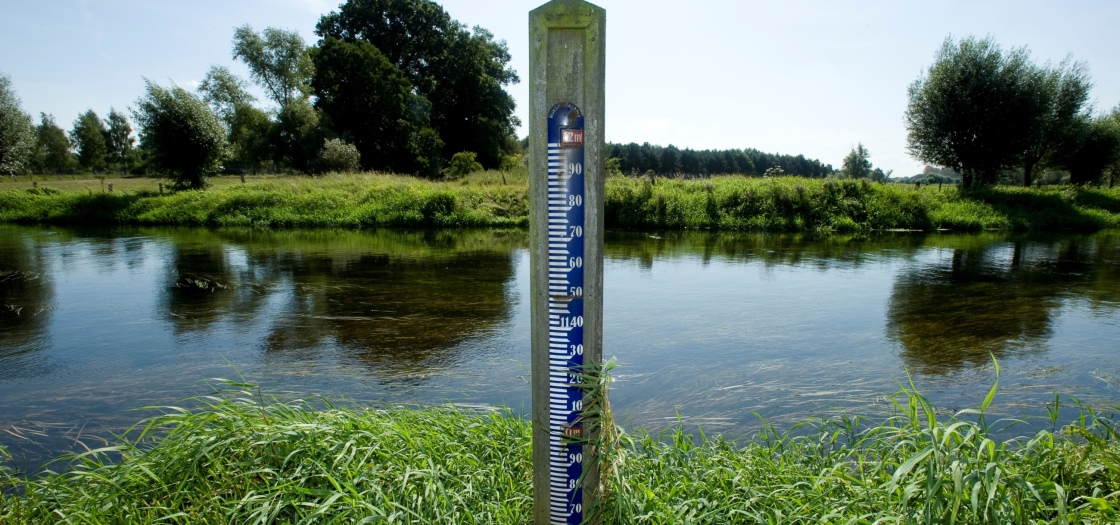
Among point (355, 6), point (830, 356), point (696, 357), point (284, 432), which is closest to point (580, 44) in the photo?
point (284, 432)

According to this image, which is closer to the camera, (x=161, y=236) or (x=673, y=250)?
(x=673, y=250)

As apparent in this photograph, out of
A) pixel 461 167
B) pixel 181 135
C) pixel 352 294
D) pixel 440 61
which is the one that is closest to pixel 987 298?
pixel 352 294

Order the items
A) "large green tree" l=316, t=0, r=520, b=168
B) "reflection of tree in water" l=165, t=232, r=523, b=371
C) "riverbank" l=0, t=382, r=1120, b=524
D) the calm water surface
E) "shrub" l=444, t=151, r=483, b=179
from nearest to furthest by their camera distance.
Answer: "riverbank" l=0, t=382, r=1120, b=524, the calm water surface, "reflection of tree in water" l=165, t=232, r=523, b=371, "shrub" l=444, t=151, r=483, b=179, "large green tree" l=316, t=0, r=520, b=168

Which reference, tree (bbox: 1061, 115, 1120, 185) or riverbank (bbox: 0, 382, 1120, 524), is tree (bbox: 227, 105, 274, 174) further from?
tree (bbox: 1061, 115, 1120, 185)

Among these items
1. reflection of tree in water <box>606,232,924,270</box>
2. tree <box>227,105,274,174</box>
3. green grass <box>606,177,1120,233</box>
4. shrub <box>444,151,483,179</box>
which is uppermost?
tree <box>227,105,274,174</box>

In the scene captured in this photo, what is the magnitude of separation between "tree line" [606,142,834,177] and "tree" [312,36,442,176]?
29220 millimetres

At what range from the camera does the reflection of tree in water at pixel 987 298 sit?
6.48 m

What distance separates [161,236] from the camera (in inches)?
731

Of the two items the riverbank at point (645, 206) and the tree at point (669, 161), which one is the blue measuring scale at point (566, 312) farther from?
the tree at point (669, 161)

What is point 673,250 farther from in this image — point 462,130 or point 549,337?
point 462,130

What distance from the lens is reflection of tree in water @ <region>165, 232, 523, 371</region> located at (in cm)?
675

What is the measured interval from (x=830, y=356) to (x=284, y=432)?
5.35 m

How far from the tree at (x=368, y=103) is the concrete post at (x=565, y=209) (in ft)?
117

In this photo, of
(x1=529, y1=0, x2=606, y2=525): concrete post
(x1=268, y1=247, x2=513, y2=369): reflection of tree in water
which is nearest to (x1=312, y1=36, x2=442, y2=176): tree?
(x1=268, y1=247, x2=513, y2=369): reflection of tree in water
